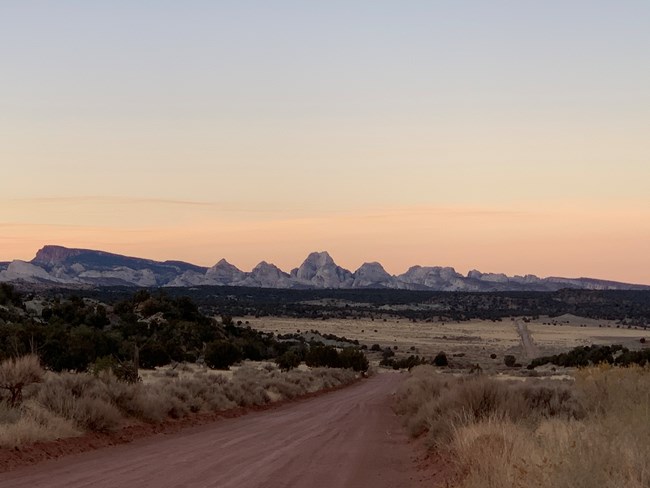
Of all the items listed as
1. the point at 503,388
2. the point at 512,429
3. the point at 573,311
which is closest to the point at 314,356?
the point at 503,388

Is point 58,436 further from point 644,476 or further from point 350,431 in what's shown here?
point 644,476

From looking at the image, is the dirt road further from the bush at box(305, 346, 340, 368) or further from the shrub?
the bush at box(305, 346, 340, 368)

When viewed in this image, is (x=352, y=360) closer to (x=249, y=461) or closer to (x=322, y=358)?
(x=322, y=358)

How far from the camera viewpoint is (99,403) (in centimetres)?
2011

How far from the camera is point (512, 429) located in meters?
13.8

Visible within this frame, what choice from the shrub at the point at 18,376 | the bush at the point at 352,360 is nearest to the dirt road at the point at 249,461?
the shrub at the point at 18,376

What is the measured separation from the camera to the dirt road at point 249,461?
521 inches

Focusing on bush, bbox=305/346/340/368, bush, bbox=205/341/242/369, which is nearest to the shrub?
bush, bbox=205/341/242/369

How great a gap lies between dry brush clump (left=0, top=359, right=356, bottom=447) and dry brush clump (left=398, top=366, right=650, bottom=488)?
8.09 metres

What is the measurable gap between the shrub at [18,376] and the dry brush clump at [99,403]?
203 mm

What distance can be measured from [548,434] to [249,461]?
614 cm

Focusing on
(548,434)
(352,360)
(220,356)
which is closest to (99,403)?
(548,434)

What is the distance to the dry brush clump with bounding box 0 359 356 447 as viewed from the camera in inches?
678

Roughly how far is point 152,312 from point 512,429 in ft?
241
